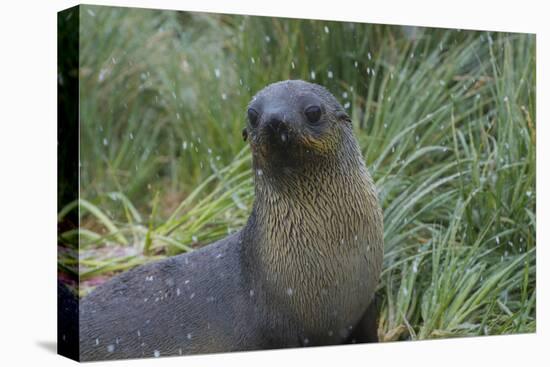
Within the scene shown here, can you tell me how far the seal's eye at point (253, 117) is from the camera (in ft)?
16.8

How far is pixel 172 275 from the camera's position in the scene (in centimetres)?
543

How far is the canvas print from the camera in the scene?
5301mm

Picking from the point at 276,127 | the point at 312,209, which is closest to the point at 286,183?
the point at 312,209

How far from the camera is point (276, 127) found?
4.97 meters

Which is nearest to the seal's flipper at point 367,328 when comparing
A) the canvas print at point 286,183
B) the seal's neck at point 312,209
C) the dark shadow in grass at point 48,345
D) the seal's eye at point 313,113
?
the canvas print at point 286,183

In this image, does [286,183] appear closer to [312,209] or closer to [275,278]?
[312,209]

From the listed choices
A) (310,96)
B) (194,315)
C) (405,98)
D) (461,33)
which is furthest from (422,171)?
(194,315)

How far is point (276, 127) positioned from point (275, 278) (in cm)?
90

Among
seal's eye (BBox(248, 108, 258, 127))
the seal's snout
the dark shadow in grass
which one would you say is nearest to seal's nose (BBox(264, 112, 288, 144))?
the seal's snout

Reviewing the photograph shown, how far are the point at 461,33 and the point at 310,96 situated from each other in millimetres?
1830

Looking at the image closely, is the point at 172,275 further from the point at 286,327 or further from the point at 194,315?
the point at 286,327

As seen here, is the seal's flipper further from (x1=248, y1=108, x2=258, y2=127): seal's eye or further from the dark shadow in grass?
the dark shadow in grass

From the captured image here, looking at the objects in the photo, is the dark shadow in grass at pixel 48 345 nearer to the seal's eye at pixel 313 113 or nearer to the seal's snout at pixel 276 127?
the seal's snout at pixel 276 127

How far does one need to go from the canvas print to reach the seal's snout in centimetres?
1
